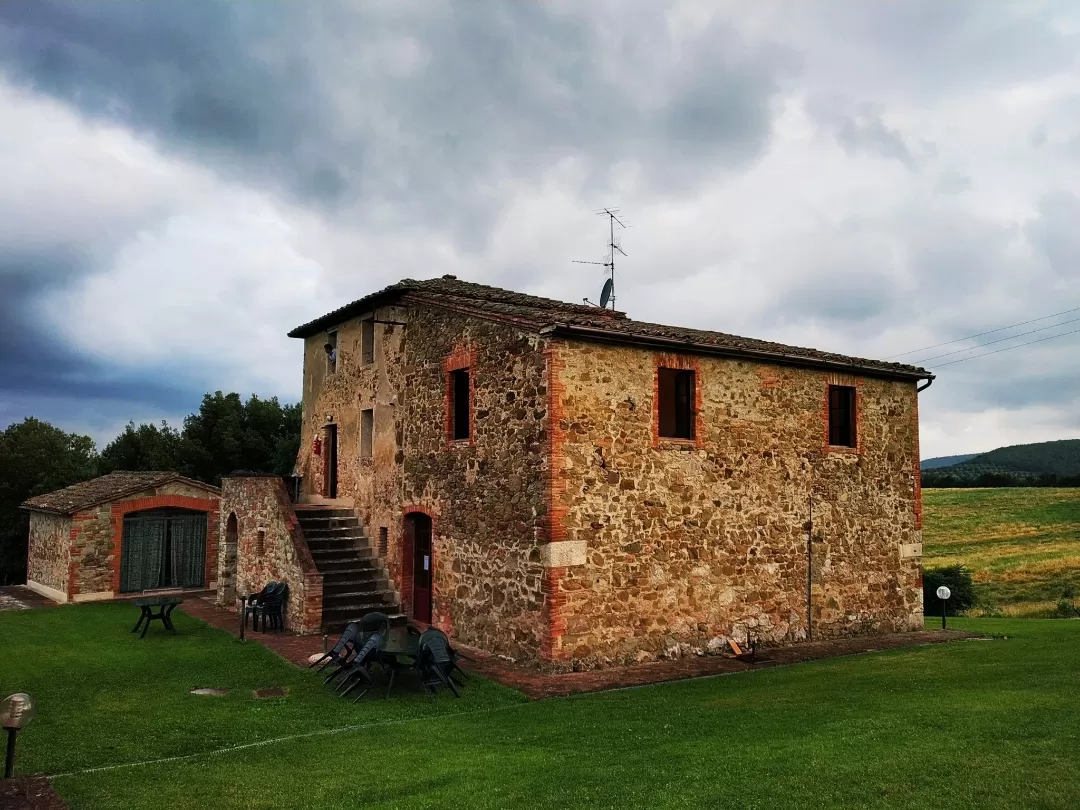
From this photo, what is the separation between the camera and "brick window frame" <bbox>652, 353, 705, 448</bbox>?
40.2 ft

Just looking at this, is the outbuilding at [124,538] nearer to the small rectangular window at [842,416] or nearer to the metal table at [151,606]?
the metal table at [151,606]

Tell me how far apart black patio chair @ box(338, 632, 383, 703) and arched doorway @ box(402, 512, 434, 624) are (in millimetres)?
4085

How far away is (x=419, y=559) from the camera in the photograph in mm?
14766

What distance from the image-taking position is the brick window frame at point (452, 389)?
12961 mm

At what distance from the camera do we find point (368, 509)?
1633 centimetres

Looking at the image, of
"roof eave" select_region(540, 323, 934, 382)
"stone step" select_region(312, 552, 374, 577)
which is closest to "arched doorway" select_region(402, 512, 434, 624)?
"stone step" select_region(312, 552, 374, 577)

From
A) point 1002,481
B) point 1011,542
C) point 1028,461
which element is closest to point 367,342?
point 1011,542

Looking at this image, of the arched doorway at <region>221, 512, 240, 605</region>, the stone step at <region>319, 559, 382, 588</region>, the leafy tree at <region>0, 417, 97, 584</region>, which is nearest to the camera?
the stone step at <region>319, 559, 382, 588</region>

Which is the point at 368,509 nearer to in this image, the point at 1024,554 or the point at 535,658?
the point at 535,658

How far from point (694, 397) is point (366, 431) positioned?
759 centimetres

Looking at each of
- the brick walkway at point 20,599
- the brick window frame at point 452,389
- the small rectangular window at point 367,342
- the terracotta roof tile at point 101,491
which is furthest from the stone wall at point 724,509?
the brick walkway at point 20,599

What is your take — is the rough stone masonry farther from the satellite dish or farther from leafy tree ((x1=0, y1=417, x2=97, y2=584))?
leafy tree ((x1=0, y1=417, x2=97, y2=584))

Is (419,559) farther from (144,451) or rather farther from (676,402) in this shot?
(144,451)

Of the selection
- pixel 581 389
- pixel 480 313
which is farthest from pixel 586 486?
pixel 480 313
